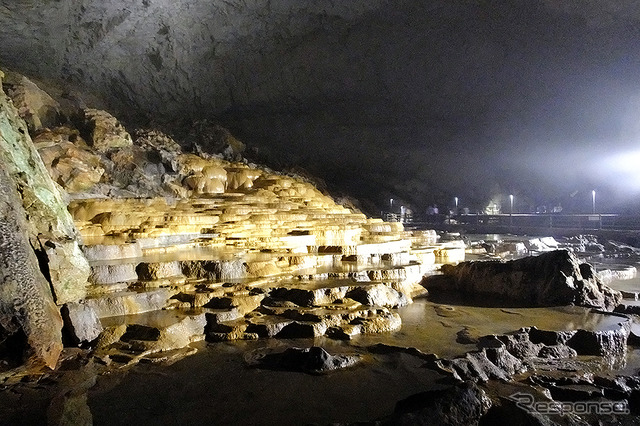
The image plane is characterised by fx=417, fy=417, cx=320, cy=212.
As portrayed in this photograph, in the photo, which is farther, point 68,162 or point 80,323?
point 68,162

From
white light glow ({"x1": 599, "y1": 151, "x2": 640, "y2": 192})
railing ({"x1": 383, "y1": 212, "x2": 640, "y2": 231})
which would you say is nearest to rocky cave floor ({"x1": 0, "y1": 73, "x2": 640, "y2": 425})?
railing ({"x1": 383, "y1": 212, "x2": 640, "y2": 231})

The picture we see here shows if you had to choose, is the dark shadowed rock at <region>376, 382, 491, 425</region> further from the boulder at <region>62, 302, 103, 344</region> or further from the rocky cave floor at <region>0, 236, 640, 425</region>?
the boulder at <region>62, 302, 103, 344</region>

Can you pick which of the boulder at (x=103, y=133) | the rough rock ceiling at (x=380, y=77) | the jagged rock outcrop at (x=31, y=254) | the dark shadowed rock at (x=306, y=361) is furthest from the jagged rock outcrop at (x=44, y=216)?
the rough rock ceiling at (x=380, y=77)

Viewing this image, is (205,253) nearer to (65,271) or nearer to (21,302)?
(65,271)

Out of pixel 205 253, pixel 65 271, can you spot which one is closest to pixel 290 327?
pixel 65 271

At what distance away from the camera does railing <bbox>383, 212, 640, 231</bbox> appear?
17.1 meters

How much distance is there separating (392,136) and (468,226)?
6.39 meters

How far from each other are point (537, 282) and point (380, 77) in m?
14.1

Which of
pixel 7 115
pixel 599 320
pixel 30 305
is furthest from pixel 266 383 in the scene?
pixel 7 115

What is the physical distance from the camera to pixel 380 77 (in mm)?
19047

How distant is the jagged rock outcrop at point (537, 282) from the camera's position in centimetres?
666

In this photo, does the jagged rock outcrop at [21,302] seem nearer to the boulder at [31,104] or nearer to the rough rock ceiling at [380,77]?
the boulder at [31,104]

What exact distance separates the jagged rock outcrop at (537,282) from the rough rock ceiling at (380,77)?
10.2m

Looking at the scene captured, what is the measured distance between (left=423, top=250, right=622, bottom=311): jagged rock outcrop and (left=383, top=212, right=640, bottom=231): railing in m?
11.4
